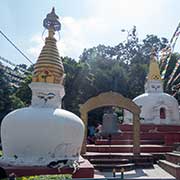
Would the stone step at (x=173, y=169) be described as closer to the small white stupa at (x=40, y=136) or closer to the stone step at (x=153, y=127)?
the small white stupa at (x=40, y=136)

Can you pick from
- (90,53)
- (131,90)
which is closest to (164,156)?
(131,90)

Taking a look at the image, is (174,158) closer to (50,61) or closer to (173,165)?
(173,165)

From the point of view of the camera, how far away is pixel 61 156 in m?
8.83

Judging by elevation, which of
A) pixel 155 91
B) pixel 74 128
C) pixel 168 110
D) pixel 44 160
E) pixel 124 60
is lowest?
pixel 44 160

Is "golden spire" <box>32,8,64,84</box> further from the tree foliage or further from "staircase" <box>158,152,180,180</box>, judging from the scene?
the tree foliage

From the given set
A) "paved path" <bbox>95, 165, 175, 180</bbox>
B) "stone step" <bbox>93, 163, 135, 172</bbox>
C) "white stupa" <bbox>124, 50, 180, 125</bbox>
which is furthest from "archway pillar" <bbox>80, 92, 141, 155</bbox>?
"white stupa" <bbox>124, 50, 180, 125</bbox>

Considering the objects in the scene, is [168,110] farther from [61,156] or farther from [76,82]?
[61,156]

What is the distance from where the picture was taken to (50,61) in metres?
10.9

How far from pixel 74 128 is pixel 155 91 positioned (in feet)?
63.9

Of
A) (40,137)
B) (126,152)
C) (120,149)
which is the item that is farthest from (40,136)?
(126,152)

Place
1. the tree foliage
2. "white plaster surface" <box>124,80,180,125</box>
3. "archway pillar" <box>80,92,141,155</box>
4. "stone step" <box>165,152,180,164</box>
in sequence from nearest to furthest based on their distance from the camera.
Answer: "stone step" <box>165,152,180,164</box>
"archway pillar" <box>80,92,141,155</box>
"white plaster surface" <box>124,80,180,125</box>
the tree foliage

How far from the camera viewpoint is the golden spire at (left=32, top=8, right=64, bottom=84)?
1061 centimetres

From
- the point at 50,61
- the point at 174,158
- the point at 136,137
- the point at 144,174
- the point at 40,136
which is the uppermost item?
the point at 50,61

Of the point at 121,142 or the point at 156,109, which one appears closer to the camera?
the point at 121,142
